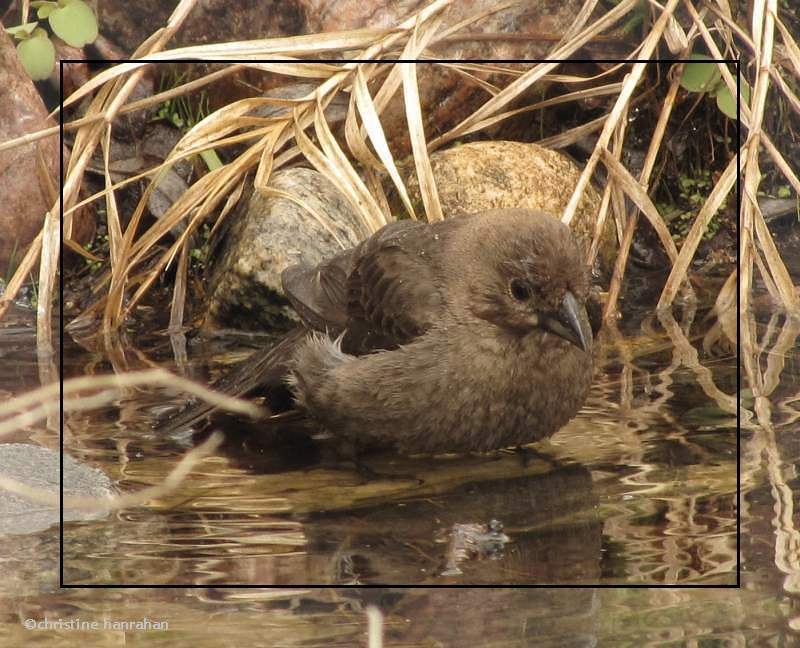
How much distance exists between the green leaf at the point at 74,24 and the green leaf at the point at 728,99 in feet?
8.02

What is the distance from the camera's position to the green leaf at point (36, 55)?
5.92 m

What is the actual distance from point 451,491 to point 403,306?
22.6 inches

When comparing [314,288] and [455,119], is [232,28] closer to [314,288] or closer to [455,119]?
[455,119]

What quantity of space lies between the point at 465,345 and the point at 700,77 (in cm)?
176

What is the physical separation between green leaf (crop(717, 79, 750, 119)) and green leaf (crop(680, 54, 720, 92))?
0.17 feet

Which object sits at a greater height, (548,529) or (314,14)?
(314,14)

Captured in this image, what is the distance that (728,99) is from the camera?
17.1 ft

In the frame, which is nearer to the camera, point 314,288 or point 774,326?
point 314,288

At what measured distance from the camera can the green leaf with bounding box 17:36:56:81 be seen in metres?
5.92

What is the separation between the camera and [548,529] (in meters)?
3.58

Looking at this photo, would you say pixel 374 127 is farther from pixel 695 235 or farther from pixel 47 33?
pixel 47 33

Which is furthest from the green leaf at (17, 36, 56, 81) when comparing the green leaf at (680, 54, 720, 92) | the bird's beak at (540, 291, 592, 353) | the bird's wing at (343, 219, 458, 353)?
the bird's beak at (540, 291, 592, 353)

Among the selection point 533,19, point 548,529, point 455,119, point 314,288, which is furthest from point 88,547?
point 533,19

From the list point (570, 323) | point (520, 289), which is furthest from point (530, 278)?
point (570, 323)
